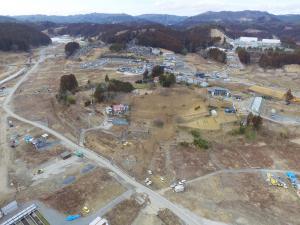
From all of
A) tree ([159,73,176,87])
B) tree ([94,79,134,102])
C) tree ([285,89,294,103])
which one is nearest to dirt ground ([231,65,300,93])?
tree ([285,89,294,103])

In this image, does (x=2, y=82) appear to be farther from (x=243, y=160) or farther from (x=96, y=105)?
(x=243, y=160)

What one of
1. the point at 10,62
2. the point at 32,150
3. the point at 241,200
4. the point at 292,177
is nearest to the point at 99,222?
the point at 241,200

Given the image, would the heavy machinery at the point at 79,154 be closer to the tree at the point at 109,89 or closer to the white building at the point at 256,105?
the tree at the point at 109,89

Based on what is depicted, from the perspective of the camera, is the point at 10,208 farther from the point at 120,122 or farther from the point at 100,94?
the point at 100,94

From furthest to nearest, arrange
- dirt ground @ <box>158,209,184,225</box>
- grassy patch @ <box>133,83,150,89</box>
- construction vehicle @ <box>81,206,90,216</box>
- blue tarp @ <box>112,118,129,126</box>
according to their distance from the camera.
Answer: grassy patch @ <box>133,83,150,89</box>
blue tarp @ <box>112,118,129,126</box>
construction vehicle @ <box>81,206,90,216</box>
dirt ground @ <box>158,209,184,225</box>

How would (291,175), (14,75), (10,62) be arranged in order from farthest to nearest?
1. (10,62)
2. (14,75)
3. (291,175)

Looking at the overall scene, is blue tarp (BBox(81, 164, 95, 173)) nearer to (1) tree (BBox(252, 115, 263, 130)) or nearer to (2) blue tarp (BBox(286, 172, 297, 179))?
(2) blue tarp (BBox(286, 172, 297, 179))
